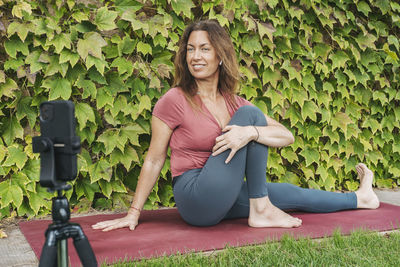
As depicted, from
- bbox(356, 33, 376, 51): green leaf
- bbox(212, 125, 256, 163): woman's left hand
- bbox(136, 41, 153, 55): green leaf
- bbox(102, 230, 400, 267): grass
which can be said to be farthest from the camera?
bbox(356, 33, 376, 51): green leaf

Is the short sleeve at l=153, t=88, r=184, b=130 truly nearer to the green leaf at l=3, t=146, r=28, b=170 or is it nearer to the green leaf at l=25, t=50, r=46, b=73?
the green leaf at l=25, t=50, r=46, b=73

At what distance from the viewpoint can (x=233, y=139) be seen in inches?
85.2

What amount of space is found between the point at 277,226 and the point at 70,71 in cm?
161

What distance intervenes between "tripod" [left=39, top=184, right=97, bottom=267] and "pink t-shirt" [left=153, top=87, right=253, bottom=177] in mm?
1247

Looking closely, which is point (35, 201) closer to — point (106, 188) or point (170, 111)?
point (106, 188)

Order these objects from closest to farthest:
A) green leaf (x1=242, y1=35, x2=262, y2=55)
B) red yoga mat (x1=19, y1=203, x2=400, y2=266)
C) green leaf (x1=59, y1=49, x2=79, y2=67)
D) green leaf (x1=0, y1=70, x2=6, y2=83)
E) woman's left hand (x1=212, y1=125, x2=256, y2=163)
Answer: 1. red yoga mat (x1=19, y1=203, x2=400, y2=266)
2. woman's left hand (x1=212, y1=125, x2=256, y2=163)
3. green leaf (x1=0, y1=70, x2=6, y2=83)
4. green leaf (x1=59, y1=49, x2=79, y2=67)
5. green leaf (x1=242, y1=35, x2=262, y2=55)

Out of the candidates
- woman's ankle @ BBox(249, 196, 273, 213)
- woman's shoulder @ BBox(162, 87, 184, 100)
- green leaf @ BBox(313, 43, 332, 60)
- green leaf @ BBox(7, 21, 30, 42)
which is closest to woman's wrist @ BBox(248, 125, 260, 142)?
woman's ankle @ BBox(249, 196, 273, 213)

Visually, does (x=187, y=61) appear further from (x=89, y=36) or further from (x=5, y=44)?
(x=5, y=44)

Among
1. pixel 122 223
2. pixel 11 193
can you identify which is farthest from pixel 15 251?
pixel 11 193

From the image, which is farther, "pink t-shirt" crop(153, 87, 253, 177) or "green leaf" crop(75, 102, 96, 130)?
"green leaf" crop(75, 102, 96, 130)

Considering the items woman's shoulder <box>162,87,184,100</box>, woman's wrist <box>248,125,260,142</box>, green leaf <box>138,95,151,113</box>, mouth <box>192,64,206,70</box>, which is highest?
mouth <box>192,64,206,70</box>

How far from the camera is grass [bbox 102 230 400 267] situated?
179 centimetres

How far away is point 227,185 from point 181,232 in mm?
358

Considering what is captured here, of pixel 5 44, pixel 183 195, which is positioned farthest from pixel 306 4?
pixel 5 44
